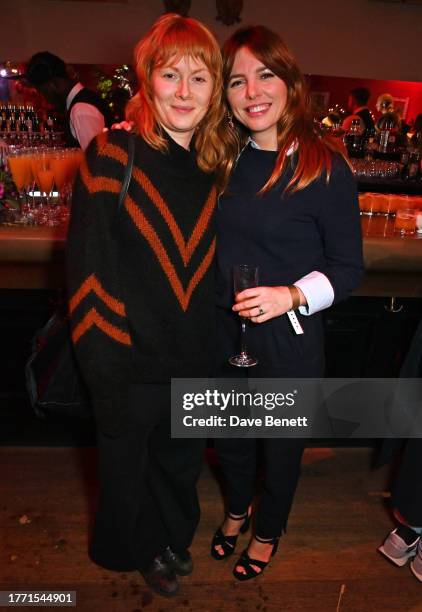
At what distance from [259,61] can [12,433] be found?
2.09 m

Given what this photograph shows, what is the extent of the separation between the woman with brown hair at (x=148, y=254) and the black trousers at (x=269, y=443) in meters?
0.15

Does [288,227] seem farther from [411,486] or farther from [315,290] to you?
[411,486]

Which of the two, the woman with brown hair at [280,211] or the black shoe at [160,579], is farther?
the black shoe at [160,579]

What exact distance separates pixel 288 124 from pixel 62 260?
97 centimetres

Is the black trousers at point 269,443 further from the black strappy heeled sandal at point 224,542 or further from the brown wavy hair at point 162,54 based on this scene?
the brown wavy hair at point 162,54

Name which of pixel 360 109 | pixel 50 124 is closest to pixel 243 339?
pixel 50 124

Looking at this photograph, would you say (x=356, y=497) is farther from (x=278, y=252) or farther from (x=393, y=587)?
(x=278, y=252)

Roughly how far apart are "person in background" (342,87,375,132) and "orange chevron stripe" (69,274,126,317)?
4.32 metres

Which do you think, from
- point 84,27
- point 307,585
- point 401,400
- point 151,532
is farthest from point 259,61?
point 84,27

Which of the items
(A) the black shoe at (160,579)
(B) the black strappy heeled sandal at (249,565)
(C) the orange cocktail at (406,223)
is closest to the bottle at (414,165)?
(C) the orange cocktail at (406,223)

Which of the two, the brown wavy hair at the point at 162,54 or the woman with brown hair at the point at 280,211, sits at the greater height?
the brown wavy hair at the point at 162,54

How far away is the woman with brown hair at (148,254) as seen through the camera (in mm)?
1289

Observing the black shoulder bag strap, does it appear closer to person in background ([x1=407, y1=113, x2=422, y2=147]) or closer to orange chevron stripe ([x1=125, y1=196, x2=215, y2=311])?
orange chevron stripe ([x1=125, y1=196, x2=215, y2=311])

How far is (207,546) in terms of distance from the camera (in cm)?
208
